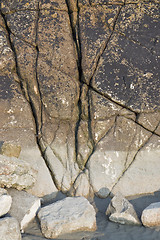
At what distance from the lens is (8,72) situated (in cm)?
647

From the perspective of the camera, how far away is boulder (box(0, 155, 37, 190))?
5352 mm

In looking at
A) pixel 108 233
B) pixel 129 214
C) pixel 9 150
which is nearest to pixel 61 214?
pixel 108 233

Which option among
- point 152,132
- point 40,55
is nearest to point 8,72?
point 40,55

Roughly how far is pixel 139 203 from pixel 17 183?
2.03 metres

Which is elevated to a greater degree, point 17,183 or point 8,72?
point 8,72

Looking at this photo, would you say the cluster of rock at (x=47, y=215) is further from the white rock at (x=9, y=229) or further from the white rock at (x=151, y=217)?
the white rock at (x=151, y=217)

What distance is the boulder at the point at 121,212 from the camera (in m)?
5.09

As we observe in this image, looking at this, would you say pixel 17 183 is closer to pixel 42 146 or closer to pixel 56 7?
pixel 42 146

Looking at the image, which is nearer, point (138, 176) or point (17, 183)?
point (17, 183)

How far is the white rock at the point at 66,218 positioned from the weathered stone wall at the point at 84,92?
0.83 metres

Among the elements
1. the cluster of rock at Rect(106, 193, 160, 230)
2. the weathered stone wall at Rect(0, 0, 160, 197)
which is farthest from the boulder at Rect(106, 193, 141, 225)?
the weathered stone wall at Rect(0, 0, 160, 197)

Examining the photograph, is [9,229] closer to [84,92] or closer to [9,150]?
[9,150]

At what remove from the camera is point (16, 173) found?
217 inches

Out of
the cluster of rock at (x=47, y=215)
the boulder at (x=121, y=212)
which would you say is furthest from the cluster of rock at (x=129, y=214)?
the cluster of rock at (x=47, y=215)
